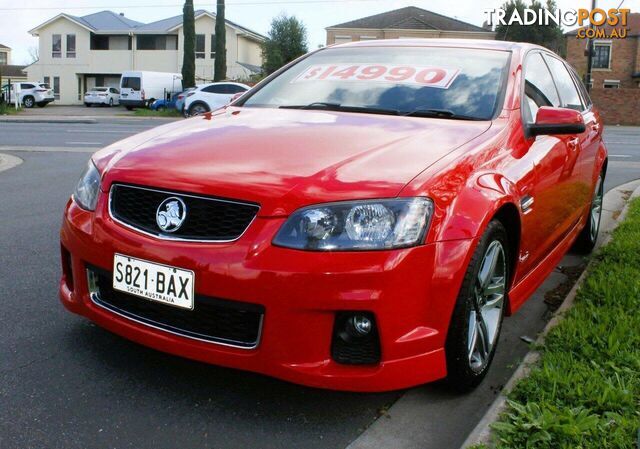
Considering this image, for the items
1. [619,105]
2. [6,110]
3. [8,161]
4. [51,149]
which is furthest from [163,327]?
[619,105]

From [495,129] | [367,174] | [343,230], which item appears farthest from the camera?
[495,129]

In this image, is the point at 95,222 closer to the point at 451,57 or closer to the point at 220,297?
the point at 220,297

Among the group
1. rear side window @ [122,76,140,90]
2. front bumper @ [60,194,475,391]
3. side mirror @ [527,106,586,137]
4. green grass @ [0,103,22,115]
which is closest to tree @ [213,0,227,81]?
rear side window @ [122,76,140,90]

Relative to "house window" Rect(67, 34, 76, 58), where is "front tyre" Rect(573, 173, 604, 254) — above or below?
below

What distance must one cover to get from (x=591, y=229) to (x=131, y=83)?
38.1 m

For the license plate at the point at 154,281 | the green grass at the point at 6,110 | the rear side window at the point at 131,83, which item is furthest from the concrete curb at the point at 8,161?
the rear side window at the point at 131,83

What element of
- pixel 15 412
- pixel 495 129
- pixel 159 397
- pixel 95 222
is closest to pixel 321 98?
pixel 495 129

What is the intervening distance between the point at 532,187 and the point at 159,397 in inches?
76.4

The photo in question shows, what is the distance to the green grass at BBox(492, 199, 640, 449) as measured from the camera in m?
2.32

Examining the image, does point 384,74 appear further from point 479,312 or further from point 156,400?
point 156,400

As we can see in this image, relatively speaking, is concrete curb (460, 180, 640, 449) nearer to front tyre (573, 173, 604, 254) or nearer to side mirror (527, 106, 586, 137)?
front tyre (573, 173, 604, 254)

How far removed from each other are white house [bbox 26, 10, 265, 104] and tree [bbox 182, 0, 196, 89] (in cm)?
1200

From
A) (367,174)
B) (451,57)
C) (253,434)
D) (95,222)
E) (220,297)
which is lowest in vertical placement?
(253,434)

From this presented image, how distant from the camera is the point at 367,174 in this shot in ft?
8.37
